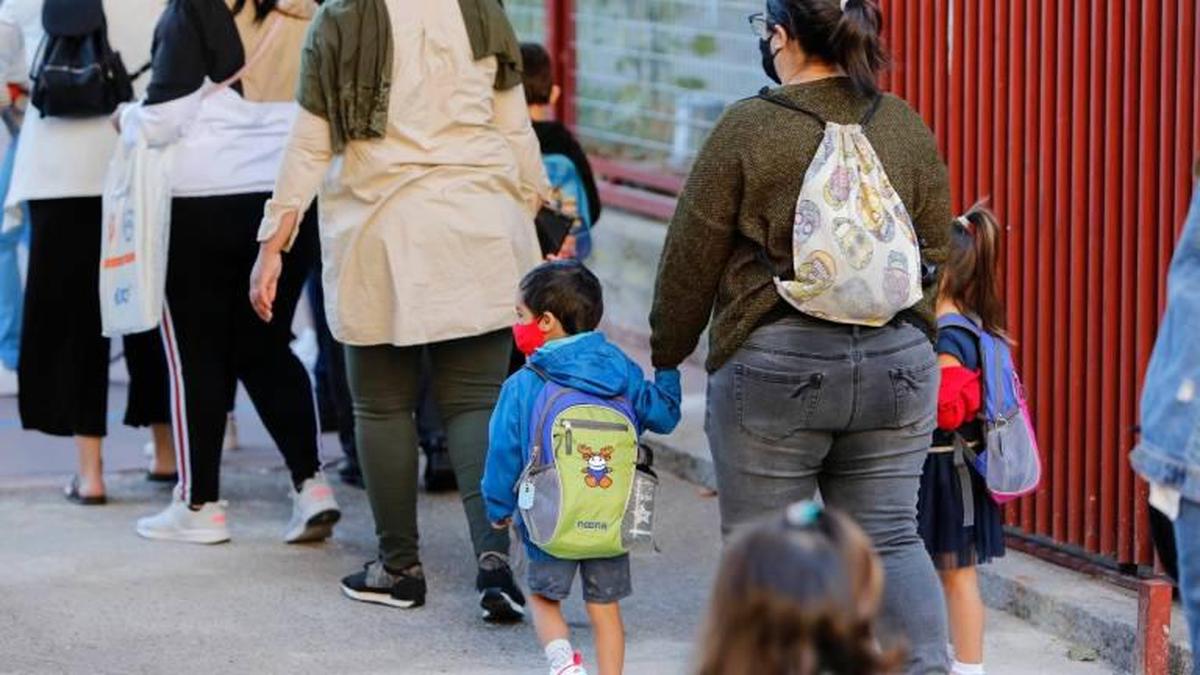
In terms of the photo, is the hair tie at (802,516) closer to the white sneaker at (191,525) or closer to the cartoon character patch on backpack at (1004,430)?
the cartoon character patch on backpack at (1004,430)

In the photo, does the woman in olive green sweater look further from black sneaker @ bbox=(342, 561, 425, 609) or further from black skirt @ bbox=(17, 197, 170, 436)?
black skirt @ bbox=(17, 197, 170, 436)

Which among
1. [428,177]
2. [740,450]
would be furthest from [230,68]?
[740,450]

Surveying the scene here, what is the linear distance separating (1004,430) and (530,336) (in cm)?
112

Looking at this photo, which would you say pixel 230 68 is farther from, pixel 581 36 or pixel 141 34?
pixel 581 36

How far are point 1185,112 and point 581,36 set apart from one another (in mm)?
5581

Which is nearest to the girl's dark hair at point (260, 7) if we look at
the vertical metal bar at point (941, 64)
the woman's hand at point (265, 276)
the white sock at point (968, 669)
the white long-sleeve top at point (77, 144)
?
the white long-sleeve top at point (77, 144)

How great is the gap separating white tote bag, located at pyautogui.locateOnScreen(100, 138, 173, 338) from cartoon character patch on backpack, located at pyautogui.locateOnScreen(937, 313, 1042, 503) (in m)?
2.56

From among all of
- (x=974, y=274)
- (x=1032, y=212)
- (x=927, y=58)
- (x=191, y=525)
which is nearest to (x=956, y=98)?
(x=927, y=58)

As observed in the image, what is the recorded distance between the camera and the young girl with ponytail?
17.3 feet

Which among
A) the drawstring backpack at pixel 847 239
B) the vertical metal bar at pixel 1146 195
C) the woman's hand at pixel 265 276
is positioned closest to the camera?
the drawstring backpack at pixel 847 239

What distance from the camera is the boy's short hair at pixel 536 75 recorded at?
7188 millimetres

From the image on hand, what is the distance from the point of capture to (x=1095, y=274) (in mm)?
5930

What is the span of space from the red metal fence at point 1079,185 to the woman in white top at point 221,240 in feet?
6.54

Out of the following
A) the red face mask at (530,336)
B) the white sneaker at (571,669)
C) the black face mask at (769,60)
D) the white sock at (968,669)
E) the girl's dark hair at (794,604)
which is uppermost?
the black face mask at (769,60)
